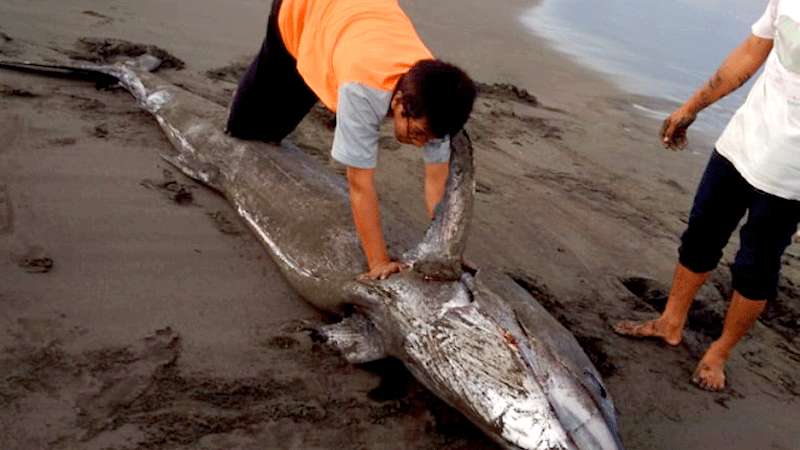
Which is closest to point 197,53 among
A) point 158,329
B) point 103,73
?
point 103,73

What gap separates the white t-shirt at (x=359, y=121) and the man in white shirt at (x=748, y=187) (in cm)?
150

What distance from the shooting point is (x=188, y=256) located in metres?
3.66

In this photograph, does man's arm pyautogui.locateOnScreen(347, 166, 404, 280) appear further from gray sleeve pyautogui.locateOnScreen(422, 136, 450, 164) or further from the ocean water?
the ocean water

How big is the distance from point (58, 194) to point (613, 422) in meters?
2.95

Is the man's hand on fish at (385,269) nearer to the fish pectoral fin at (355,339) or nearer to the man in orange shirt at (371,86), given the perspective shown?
the man in orange shirt at (371,86)

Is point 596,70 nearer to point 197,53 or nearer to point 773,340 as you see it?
point 197,53

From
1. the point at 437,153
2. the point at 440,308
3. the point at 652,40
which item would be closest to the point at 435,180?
the point at 437,153

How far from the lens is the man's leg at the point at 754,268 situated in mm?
3156

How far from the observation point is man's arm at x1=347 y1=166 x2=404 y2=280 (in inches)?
122

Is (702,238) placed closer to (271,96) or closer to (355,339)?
(355,339)

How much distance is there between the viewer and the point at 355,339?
3.19 metres

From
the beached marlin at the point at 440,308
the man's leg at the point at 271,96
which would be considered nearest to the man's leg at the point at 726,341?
the beached marlin at the point at 440,308

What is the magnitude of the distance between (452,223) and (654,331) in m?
1.35

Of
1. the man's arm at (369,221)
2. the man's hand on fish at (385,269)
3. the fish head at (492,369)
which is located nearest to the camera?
the fish head at (492,369)
